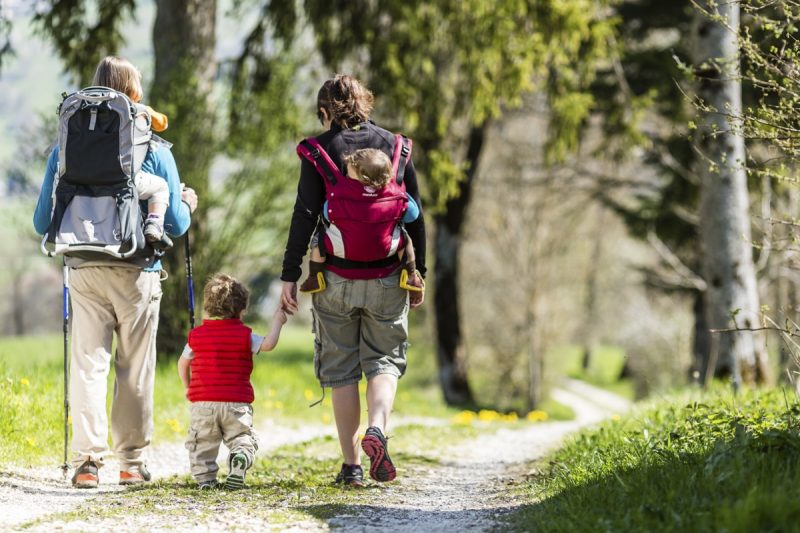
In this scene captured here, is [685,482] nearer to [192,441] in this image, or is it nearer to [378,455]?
[378,455]

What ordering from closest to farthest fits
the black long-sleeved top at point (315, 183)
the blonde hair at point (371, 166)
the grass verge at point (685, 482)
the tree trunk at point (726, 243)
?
1. the grass verge at point (685, 482)
2. the blonde hair at point (371, 166)
3. the black long-sleeved top at point (315, 183)
4. the tree trunk at point (726, 243)

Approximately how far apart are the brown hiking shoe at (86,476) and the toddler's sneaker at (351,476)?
4.28 feet

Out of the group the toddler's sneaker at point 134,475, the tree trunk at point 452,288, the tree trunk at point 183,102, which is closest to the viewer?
the toddler's sneaker at point 134,475

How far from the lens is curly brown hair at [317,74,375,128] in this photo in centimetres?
502

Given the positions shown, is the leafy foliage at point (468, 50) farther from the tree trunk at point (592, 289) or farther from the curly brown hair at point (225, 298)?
the tree trunk at point (592, 289)

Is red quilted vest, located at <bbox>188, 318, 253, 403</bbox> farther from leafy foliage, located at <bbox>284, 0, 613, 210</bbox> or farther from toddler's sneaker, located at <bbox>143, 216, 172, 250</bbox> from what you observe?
leafy foliage, located at <bbox>284, 0, 613, 210</bbox>

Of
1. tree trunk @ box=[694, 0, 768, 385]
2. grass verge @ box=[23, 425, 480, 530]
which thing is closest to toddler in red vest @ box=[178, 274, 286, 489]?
grass verge @ box=[23, 425, 480, 530]

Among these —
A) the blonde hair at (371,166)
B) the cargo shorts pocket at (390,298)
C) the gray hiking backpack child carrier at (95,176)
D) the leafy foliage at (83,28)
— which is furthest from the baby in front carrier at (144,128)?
the leafy foliage at (83,28)

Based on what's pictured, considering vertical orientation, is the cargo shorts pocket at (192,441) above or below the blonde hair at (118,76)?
below

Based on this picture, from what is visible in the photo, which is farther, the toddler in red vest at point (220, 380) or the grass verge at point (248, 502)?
the toddler in red vest at point (220, 380)

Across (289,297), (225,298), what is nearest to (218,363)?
(225,298)

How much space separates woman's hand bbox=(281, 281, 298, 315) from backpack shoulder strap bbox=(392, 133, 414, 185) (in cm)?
78

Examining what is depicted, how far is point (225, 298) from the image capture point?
507cm

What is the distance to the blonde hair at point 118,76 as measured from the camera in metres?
5.11
